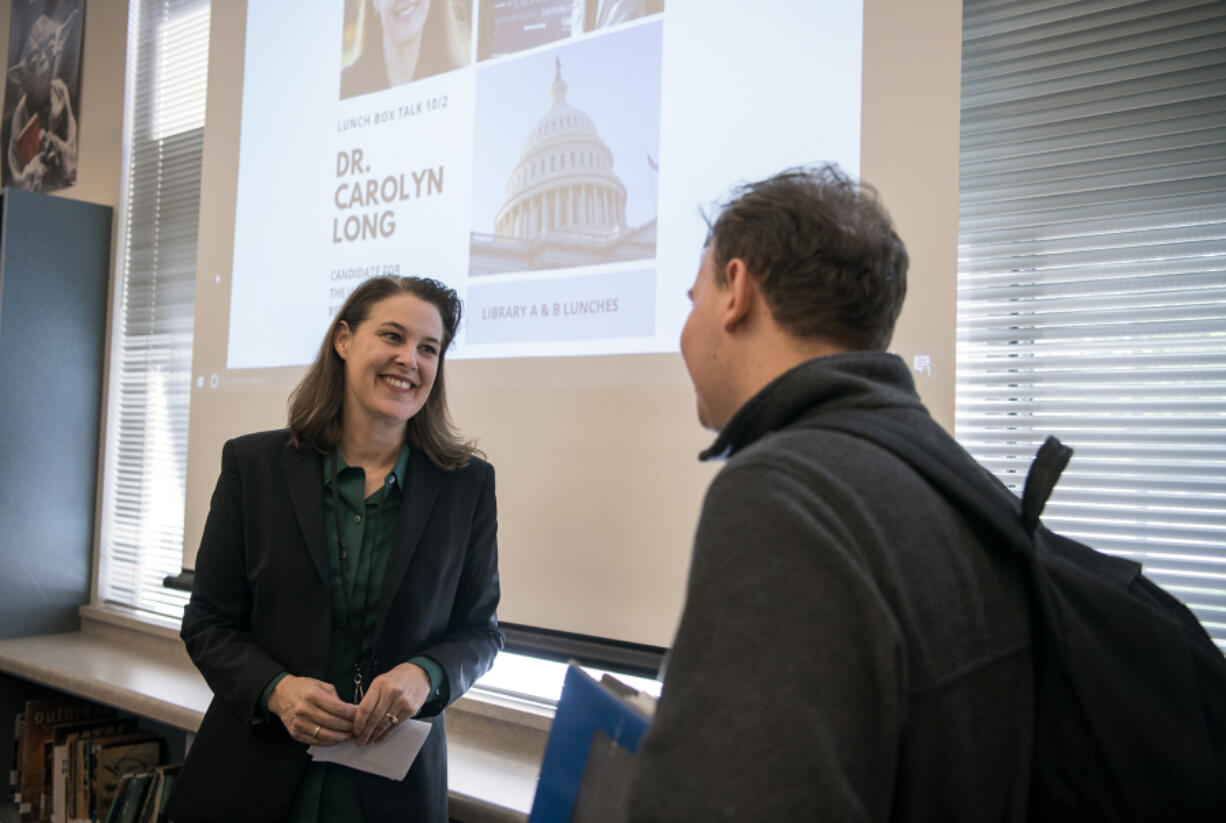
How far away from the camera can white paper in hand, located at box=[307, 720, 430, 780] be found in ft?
4.78

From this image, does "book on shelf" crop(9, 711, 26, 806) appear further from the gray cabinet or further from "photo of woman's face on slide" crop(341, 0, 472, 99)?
"photo of woman's face on slide" crop(341, 0, 472, 99)

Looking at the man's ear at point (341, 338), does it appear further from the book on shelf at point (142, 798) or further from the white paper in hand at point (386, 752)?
the book on shelf at point (142, 798)

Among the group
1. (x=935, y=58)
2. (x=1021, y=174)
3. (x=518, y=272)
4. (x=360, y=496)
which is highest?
(x=935, y=58)

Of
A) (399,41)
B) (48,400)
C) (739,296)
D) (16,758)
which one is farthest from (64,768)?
(739,296)

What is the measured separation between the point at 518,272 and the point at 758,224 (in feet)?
5.06

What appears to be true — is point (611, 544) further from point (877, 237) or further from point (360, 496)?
point (877, 237)

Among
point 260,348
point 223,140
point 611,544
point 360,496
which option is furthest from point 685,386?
point 223,140

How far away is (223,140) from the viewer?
10.0 ft

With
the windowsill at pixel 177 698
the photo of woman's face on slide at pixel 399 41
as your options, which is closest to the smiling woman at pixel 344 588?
the windowsill at pixel 177 698

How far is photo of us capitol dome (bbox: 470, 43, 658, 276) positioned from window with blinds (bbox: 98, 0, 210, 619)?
1.84 metres

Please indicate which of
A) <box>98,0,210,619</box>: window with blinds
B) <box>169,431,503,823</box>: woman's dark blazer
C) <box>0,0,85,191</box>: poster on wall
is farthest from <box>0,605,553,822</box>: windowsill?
<box>0,0,85,191</box>: poster on wall

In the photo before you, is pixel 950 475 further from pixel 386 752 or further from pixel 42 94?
pixel 42 94

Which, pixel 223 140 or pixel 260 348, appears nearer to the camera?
pixel 260 348

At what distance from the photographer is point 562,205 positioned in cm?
222
